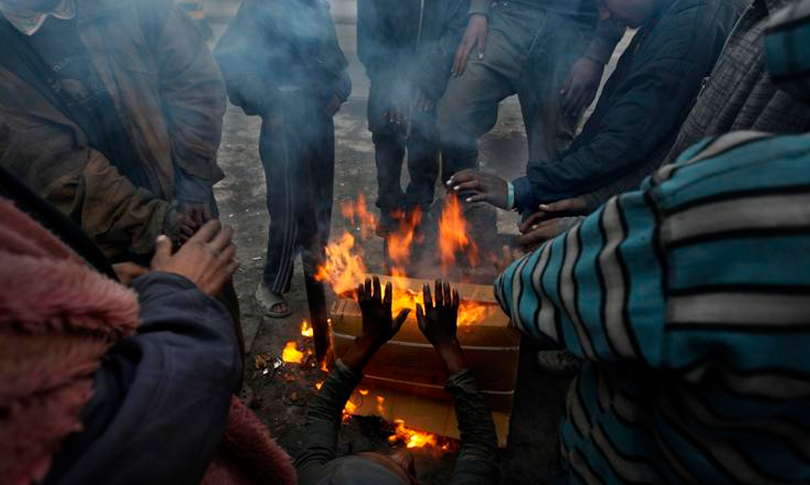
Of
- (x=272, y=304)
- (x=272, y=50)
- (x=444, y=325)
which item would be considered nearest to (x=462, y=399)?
(x=444, y=325)

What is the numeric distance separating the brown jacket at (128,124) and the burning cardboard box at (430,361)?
130cm

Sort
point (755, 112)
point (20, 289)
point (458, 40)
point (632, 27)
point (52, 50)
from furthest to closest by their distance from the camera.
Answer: point (458, 40), point (632, 27), point (52, 50), point (755, 112), point (20, 289)

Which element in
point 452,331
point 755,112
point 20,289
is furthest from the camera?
point 452,331

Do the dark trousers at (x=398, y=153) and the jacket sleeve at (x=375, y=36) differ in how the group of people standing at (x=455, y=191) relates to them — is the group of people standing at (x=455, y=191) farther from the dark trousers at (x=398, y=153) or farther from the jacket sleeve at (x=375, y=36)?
the dark trousers at (x=398, y=153)

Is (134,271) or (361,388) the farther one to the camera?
(361,388)

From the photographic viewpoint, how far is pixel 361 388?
10.4 ft

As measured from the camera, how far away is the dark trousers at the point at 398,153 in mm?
4766

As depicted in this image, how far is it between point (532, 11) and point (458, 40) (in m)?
0.76

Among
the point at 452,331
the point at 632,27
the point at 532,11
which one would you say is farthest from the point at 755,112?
the point at 532,11

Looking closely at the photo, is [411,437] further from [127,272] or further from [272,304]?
[127,272]

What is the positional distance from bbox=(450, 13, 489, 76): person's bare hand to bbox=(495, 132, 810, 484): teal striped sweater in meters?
3.59

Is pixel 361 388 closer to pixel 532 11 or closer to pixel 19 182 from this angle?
pixel 19 182

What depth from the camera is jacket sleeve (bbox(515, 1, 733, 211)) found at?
2521 millimetres

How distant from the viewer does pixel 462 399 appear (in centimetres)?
241
